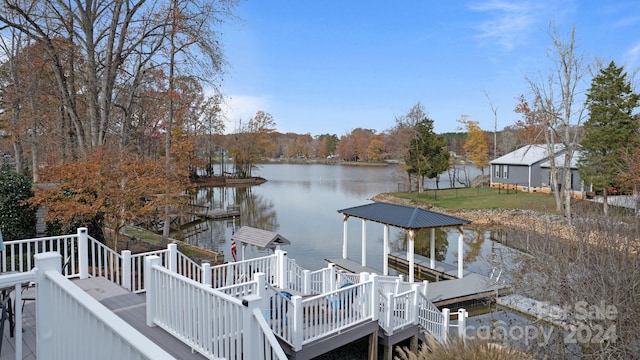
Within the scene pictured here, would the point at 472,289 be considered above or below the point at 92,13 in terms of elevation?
below

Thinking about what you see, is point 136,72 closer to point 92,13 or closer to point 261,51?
point 92,13

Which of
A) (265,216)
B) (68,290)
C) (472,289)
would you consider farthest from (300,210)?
(68,290)

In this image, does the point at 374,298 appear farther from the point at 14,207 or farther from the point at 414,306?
the point at 14,207

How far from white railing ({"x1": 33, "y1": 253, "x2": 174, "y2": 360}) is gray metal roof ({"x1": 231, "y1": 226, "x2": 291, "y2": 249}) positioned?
27.4ft

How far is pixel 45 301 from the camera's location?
8.39 feet

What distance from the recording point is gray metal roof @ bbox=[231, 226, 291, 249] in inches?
435

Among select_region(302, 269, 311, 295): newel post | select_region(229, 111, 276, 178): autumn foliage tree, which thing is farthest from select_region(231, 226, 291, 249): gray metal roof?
select_region(229, 111, 276, 178): autumn foliage tree

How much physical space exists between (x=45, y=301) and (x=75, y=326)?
549mm

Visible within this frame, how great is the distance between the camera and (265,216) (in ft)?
82.2

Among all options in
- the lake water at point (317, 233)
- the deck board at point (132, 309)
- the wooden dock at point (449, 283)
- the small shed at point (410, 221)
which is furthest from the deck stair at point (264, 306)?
the small shed at point (410, 221)

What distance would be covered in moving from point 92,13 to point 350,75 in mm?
20941

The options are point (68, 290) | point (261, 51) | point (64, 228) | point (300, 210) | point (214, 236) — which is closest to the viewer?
point (68, 290)

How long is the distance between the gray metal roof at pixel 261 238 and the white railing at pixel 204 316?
5919mm

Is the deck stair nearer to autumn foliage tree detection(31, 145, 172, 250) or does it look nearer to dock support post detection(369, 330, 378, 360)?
dock support post detection(369, 330, 378, 360)
